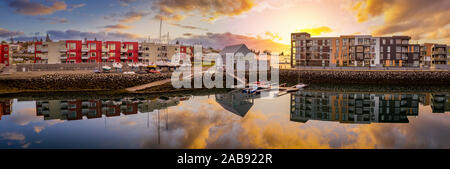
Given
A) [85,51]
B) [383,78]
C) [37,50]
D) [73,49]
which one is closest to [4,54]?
[37,50]

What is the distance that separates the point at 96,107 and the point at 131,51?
223 ft

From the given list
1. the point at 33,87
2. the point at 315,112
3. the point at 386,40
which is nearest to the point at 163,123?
the point at 315,112

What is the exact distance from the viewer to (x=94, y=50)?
295 feet

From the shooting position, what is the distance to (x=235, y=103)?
37156 mm

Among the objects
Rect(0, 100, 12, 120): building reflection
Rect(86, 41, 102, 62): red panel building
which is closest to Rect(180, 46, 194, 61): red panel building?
Rect(86, 41, 102, 62): red panel building

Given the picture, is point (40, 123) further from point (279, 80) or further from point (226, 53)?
point (226, 53)

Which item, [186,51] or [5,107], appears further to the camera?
[186,51]

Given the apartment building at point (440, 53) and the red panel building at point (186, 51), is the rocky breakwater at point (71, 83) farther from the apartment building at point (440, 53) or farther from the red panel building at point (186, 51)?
the apartment building at point (440, 53)

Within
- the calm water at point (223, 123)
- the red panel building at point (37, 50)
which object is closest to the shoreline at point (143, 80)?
the calm water at point (223, 123)

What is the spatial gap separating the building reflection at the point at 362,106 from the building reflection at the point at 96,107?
1910 centimetres

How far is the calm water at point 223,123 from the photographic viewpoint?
1938cm

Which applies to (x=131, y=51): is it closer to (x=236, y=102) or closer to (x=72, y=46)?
(x=72, y=46)

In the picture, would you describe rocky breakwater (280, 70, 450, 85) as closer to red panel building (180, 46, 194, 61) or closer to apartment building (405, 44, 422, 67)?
apartment building (405, 44, 422, 67)

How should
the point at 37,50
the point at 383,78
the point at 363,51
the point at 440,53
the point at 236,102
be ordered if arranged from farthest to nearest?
the point at 440,53 → the point at 37,50 → the point at 363,51 → the point at 383,78 → the point at 236,102
